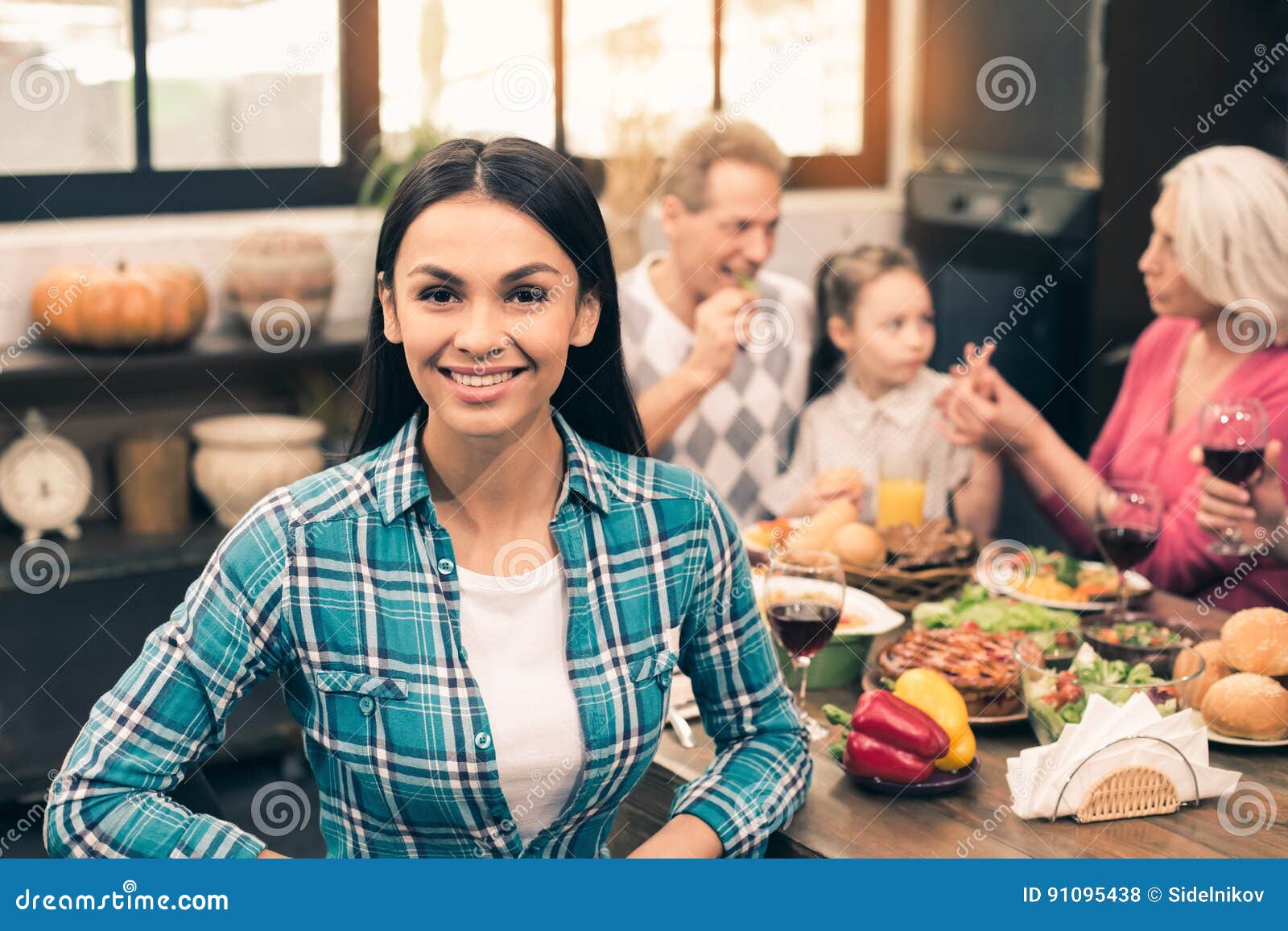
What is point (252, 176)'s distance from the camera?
3.80 metres

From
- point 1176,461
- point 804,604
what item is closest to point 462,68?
point 1176,461

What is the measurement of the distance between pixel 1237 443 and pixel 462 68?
8.10 ft

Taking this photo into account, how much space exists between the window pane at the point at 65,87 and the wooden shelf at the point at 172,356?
1.63ft

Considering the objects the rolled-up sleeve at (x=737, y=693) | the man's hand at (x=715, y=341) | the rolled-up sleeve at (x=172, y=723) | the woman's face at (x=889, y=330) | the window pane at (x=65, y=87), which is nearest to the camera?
the rolled-up sleeve at (x=172, y=723)

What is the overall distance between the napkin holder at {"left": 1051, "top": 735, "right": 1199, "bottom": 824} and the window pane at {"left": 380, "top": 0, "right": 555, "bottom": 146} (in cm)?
276

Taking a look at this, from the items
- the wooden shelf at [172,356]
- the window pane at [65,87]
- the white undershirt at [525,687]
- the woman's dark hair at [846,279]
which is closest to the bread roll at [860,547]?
the white undershirt at [525,687]

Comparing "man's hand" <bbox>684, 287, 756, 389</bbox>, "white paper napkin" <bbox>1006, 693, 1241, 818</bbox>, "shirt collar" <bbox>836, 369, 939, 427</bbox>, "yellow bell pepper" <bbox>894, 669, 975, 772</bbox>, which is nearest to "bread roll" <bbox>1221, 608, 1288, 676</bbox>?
"white paper napkin" <bbox>1006, 693, 1241, 818</bbox>

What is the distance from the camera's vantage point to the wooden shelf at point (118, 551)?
3.36 meters

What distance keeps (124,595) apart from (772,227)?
5.84 feet

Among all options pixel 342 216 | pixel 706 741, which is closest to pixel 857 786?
pixel 706 741

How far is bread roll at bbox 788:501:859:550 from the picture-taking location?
2287 mm

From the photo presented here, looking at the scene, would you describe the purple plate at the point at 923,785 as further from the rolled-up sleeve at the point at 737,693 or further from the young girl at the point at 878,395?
the young girl at the point at 878,395

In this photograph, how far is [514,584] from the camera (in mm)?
1537

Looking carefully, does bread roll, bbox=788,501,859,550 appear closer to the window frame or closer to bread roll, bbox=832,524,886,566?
bread roll, bbox=832,524,886,566
